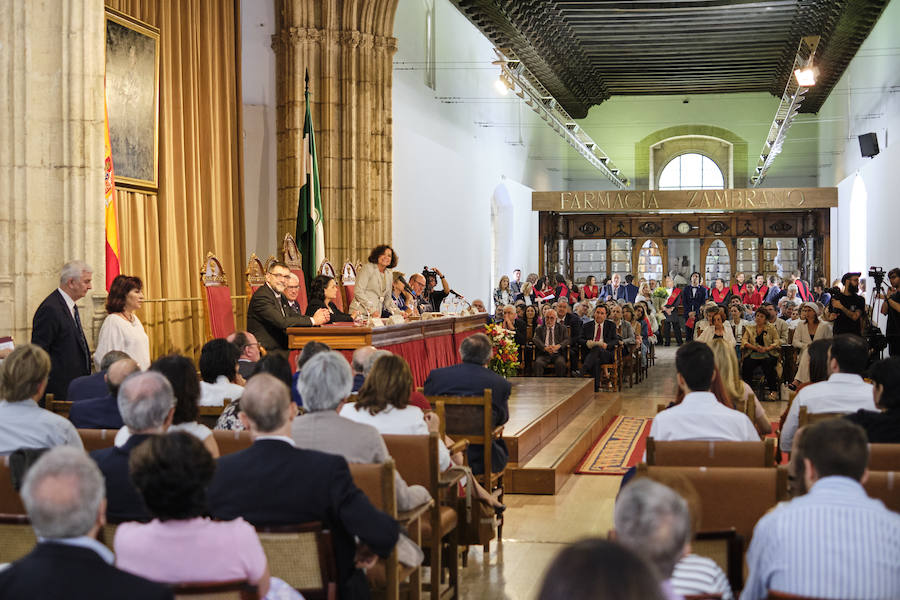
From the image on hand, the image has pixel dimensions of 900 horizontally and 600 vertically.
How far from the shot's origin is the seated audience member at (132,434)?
2945mm

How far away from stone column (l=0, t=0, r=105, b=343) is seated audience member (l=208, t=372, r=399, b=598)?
3940mm

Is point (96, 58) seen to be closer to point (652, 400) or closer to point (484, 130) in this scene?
point (652, 400)

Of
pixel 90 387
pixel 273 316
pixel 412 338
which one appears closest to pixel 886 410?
pixel 90 387

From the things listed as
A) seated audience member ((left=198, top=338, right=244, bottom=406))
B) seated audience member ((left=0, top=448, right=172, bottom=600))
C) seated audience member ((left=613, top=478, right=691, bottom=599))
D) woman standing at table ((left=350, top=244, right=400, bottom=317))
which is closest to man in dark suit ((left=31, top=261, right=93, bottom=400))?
seated audience member ((left=198, top=338, right=244, bottom=406))

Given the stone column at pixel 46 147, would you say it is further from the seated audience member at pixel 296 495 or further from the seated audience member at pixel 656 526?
the seated audience member at pixel 656 526

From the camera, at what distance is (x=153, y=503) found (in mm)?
2307

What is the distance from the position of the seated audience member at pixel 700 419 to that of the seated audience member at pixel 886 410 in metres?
0.43

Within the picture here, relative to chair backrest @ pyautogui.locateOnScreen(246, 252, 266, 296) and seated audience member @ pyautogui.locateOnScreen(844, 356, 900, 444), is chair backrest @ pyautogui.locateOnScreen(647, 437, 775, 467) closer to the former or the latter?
seated audience member @ pyautogui.locateOnScreen(844, 356, 900, 444)

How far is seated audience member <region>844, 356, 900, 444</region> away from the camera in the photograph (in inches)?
151

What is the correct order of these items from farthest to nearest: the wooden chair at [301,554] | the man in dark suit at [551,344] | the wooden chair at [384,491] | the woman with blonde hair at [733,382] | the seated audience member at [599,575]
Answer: the man in dark suit at [551,344] → the woman with blonde hair at [733,382] → the wooden chair at [384,491] → the wooden chair at [301,554] → the seated audience member at [599,575]

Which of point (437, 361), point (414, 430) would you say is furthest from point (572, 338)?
point (414, 430)

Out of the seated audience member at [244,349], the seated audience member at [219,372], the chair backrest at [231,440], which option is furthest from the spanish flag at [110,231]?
the chair backrest at [231,440]

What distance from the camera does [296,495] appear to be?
2842mm

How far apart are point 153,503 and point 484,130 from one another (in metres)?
17.0
